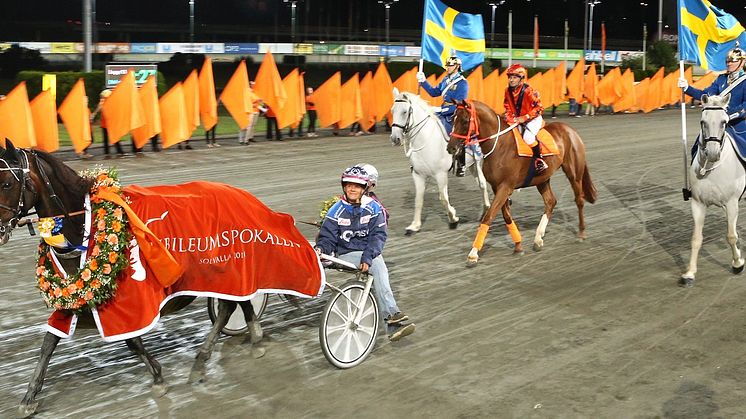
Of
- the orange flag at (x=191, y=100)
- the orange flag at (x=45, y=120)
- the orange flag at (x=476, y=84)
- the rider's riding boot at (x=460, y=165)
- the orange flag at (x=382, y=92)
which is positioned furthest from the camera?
the orange flag at (x=476, y=84)

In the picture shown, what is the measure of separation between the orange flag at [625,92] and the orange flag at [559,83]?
13.2 feet

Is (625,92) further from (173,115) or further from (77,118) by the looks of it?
(77,118)

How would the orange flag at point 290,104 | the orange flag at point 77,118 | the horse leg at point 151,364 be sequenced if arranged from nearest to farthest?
1. the horse leg at point 151,364
2. the orange flag at point 77,118
3. the orange flag at point 290,104

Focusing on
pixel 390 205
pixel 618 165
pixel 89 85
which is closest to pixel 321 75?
pixel 89 85

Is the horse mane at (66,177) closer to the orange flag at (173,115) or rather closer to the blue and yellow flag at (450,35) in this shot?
the blue and yellow flag at (450,35)

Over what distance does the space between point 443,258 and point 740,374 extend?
4321 mm

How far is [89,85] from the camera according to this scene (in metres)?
22.4

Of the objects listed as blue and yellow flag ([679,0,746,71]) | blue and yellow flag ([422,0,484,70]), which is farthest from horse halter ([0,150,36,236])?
blue and yellow flag ([422,0,484,70])

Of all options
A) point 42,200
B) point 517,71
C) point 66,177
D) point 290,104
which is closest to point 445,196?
point 517,71

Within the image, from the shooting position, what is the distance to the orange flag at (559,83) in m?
33.2

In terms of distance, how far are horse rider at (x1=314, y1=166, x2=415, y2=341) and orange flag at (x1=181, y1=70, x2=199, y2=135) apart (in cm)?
1440

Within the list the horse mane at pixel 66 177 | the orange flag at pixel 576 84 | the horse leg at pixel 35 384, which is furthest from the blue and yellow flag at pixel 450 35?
the orange flag at pixel 576 84

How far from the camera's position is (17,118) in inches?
655

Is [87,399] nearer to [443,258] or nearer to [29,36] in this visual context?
[443,258]
